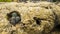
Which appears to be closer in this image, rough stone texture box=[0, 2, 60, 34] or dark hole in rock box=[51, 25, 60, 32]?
rough stone texture box=[0, 2, 60, 34]

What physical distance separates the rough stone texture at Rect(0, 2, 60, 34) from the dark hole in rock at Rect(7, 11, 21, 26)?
52 millimetres

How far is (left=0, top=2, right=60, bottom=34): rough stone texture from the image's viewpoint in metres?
2.73

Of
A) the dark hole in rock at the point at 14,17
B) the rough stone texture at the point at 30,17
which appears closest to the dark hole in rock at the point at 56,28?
the rough stone texture at the point at 30,17

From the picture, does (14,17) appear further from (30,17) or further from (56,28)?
(56,28)

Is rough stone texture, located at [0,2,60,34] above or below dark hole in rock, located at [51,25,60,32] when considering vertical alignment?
above

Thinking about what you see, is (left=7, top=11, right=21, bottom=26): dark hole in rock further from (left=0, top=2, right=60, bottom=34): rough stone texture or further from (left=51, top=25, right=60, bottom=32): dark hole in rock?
(left=51, top=25, right=60, bottom=32): dark hole in rock

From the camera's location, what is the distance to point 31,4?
123 inches

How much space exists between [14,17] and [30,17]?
26cm

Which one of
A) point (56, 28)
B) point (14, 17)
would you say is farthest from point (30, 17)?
point (56, 28)

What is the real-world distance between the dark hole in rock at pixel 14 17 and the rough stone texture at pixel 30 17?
2.0 inches

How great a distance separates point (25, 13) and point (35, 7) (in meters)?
0.24

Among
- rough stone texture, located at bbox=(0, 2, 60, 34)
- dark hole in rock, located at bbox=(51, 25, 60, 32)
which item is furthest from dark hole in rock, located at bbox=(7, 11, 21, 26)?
dark hole in rock, located at bbox=(51, 25, 60, 32)

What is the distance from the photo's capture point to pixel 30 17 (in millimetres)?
2865

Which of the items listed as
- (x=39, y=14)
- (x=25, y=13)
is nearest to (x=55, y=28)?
(x=39, y=14)
